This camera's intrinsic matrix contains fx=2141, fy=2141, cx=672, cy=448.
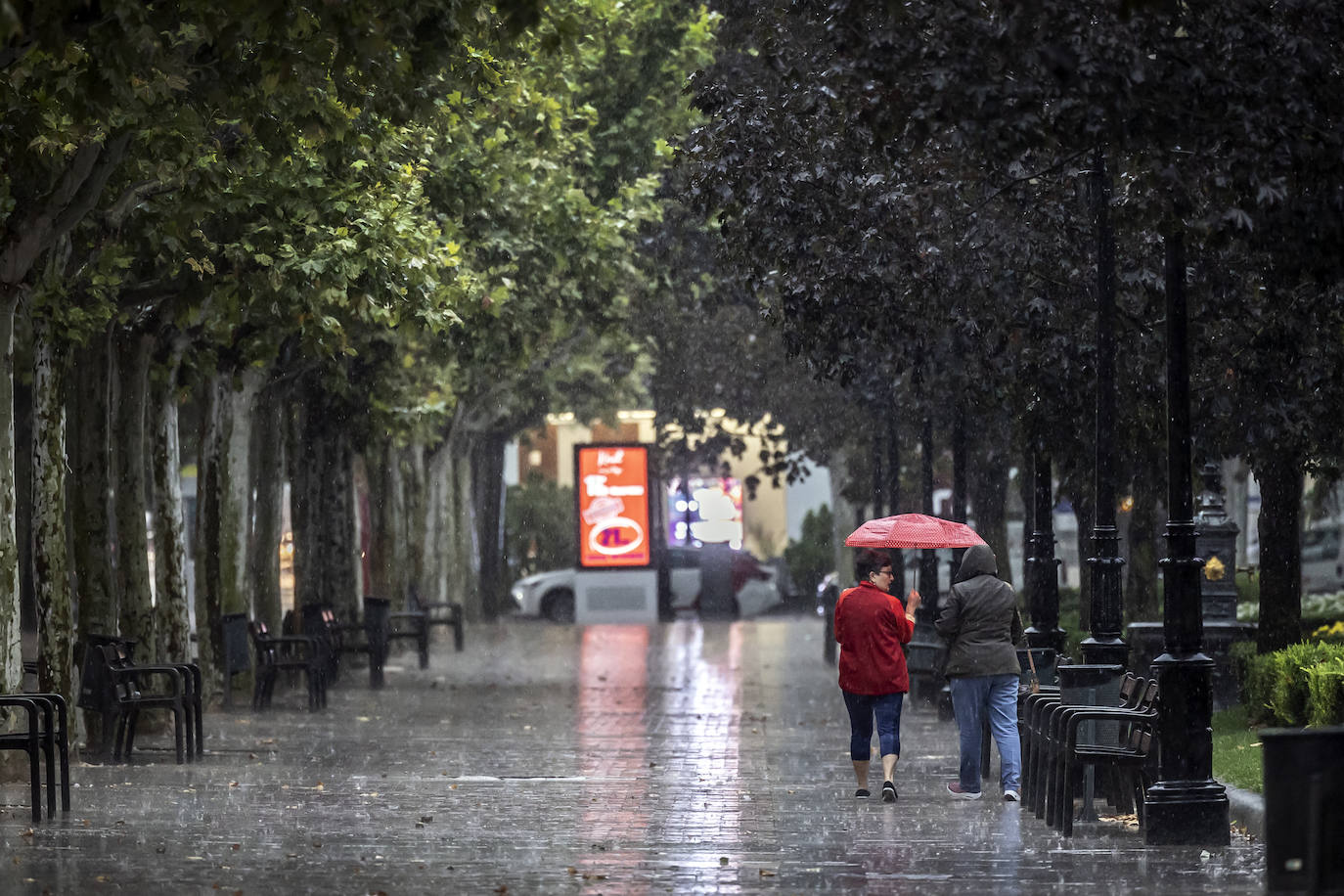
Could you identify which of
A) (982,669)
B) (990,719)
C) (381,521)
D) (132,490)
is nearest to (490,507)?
(381,521)

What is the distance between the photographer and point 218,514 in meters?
22.4

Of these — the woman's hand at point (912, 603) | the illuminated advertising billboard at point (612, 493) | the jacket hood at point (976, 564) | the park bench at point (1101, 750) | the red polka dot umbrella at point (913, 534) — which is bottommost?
the park bench at point (1101, 750)

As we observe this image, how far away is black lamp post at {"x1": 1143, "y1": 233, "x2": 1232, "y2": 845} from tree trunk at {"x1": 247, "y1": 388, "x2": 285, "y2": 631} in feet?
48.9

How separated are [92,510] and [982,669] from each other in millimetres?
7724

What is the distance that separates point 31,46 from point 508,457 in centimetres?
6526

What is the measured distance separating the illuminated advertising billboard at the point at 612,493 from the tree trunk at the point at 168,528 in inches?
904


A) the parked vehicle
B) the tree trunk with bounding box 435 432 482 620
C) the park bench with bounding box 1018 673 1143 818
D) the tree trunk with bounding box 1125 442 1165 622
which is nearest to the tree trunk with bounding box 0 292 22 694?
the park bench with bounding box 1018 673 1143 818

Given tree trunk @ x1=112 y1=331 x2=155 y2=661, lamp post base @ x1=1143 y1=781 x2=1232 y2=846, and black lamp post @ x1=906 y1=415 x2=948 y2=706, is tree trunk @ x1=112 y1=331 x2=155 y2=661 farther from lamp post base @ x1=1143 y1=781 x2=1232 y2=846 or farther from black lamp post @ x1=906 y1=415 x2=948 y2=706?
lamp post base @ x1=1143 y1=781 x2=1232 y2=846

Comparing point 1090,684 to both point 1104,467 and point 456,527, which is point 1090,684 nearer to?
point 1104,467

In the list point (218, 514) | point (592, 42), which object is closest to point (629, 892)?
point (218, 514)

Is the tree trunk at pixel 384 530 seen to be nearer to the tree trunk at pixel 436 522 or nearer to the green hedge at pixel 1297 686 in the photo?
the tree trunk at pixel 436 522

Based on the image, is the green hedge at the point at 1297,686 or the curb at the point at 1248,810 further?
the green hedge at the point at 1297,686

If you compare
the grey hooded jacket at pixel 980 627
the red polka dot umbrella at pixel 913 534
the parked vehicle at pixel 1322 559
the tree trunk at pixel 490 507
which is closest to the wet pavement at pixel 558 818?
the grey hooded jacket at pixel 980 627

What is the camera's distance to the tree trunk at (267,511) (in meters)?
25.4
